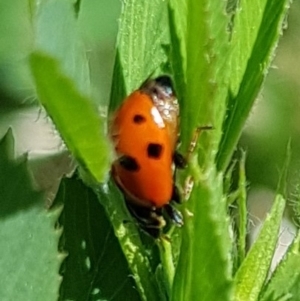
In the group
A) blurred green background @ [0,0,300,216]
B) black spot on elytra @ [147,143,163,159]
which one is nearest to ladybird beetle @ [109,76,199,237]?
black spot on elytra @ [147,143,163,159]

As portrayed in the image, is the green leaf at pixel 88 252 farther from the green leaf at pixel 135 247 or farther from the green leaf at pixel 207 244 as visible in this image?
the green leaf at pixel 207 244

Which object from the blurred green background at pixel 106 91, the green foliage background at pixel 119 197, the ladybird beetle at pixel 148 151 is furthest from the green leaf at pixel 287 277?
the blurred green background at pixel 106 91

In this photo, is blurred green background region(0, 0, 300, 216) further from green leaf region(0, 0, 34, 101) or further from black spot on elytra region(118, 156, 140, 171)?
black spot on elytra region(118, 156, 140, 171)

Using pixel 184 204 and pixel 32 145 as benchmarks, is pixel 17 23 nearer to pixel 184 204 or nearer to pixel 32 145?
pixel 32 145

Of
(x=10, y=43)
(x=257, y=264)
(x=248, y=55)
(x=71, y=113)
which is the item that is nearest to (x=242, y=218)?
(x=257, y=264)

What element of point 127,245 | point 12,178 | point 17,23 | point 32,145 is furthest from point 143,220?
point 32,145

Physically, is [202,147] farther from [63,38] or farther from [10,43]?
[10,43]
